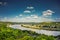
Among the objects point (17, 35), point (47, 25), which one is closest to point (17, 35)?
point (17, 35)

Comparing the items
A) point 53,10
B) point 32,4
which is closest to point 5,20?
point 32,4

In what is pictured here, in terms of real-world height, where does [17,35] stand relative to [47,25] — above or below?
below

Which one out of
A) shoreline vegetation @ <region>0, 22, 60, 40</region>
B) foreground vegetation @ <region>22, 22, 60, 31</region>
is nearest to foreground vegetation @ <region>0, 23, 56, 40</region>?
shoreline vegetation @ <region>0, 22, 60, 40</region>

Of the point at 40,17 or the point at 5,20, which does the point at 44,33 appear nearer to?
the point at 40,17

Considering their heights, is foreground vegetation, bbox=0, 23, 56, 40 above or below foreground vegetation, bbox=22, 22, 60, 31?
below

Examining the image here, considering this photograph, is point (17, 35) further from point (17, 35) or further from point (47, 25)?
point (47, 25)

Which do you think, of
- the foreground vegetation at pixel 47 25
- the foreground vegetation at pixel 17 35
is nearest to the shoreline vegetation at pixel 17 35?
the foreground vegetation at pixel 17 35

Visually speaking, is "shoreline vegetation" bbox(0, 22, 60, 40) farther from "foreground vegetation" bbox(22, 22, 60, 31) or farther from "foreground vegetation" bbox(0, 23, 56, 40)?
"foreground vegetation" bbox(22, 22, 60, 31)

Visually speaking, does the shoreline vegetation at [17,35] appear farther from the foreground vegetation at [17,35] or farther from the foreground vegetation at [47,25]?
the foreground vegetation at [47,25]
